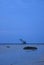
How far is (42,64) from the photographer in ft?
78.0

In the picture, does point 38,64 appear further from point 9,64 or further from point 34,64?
point 9,64

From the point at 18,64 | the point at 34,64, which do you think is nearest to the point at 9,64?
the point at 18,64

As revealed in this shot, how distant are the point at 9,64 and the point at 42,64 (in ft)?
11.7

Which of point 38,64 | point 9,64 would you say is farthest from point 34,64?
point 9,64

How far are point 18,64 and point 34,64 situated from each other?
1.75m

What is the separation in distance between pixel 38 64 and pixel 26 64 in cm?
129

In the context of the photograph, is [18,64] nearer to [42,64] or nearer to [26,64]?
[26,64]

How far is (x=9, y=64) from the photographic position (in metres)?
24.5

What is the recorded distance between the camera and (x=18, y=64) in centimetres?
2464

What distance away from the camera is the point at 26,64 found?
2425 centimetres

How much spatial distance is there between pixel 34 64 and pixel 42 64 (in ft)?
3.30

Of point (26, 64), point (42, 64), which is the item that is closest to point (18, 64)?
point (26, 64)

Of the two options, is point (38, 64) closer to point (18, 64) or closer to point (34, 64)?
point (34, 64)

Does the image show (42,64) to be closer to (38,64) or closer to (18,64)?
(38,64)
